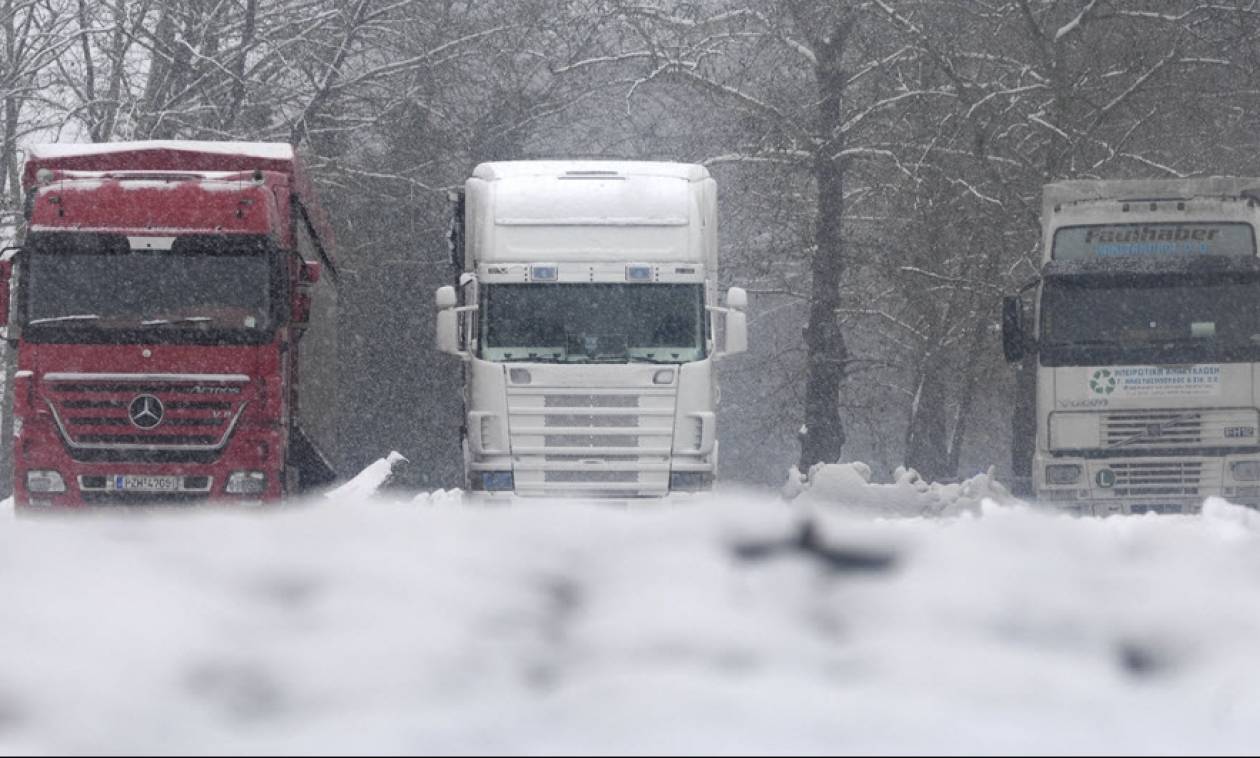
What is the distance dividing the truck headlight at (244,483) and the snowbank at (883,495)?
5.66 m

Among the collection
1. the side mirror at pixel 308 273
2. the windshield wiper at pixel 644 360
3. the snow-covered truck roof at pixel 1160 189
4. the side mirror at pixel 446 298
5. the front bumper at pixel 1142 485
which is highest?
the snow-covered truck roof at pixel 1160 189

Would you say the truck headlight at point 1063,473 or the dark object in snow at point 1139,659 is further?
the truck headlight at point 1063,473

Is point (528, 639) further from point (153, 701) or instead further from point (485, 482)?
point (485, 482)

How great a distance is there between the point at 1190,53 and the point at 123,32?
51.5 feet

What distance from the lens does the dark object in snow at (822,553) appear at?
4.42 m

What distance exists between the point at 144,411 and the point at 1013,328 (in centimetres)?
819

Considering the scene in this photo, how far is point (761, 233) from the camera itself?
3125cm

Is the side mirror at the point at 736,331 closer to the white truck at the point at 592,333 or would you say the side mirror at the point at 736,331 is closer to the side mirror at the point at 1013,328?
the white truck at the point at 592,333

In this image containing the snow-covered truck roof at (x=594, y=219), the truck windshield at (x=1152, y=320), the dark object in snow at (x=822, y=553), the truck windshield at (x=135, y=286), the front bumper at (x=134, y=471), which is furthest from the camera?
the truck windshield at (x=1152, y=320)

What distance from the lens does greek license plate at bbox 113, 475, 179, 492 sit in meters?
14.6

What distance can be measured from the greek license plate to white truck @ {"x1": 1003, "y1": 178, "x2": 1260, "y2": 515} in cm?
791

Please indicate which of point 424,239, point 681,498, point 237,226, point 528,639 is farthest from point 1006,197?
point 528,639

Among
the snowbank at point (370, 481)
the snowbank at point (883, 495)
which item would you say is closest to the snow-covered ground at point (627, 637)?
the snowbank at point (883, 495)

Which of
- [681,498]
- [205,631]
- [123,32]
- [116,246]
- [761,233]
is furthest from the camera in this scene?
[761,233]
